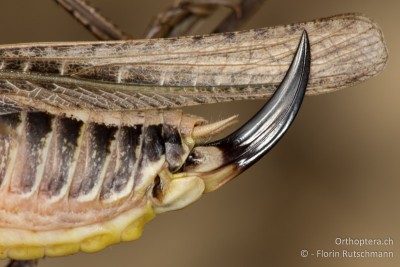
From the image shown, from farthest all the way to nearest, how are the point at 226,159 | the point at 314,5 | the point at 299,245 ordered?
1. the point at 314,5
2. the point at 299,245
3. the point at 226,159

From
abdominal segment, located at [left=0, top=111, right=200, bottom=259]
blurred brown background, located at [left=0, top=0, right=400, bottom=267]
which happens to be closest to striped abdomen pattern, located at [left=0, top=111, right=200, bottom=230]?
abdominal segment, located at [left=0, top=111, right=200, bottom=259]

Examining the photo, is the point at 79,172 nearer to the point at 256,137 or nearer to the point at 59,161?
the point at 59,161

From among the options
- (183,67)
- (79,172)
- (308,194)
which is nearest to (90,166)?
(79,172)

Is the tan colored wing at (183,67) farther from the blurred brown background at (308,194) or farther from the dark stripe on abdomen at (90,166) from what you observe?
the blurred brown background at (308,194)

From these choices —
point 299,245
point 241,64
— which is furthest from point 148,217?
point 299,245

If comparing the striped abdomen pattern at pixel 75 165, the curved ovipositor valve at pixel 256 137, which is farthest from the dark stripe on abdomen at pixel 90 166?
the curved ovipositor valve at pixel 256 137

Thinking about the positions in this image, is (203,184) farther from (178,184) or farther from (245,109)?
(245,109)

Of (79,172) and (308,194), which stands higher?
(308,194)
